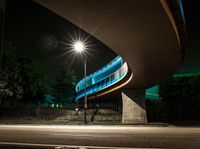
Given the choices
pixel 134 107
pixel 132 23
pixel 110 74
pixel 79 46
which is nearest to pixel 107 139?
pixel 132 23

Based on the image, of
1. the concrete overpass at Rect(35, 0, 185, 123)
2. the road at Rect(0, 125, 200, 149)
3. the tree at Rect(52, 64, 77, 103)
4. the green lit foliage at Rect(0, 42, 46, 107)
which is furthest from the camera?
the tree at Rect(52, 64, 77, 103)

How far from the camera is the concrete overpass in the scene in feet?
19.6

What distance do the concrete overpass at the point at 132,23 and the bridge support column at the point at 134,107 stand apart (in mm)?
12022

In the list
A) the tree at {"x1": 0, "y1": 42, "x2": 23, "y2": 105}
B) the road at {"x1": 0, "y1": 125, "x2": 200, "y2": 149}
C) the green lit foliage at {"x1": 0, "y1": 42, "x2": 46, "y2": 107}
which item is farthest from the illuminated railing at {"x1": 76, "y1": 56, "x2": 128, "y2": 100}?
the tree at {"x1": 0, "y1": 42, "x2": 23, "y2": 105}

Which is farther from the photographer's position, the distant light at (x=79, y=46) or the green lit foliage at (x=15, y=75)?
the green lit foliage at (x=15, y=75)

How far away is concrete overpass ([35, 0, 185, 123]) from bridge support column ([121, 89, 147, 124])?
12.0 m

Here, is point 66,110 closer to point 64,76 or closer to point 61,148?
point 61,148

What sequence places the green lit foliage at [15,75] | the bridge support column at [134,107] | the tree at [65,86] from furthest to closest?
the tree at [65,86], the green lit foliage at [15,75], the bridge support column at [134,107]

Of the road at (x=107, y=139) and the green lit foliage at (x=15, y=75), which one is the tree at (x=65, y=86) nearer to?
the green lit foliage at (x=15, y=75)

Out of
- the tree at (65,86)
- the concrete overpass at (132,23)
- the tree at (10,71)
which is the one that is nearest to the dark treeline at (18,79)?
the tree at (10,71)

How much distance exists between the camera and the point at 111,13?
650 cm

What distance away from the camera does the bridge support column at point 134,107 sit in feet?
75.0

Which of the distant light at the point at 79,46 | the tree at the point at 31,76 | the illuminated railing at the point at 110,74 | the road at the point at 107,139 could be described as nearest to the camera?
the road at the point at 107,139

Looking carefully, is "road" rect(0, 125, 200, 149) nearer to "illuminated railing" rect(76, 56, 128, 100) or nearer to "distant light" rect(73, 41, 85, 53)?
Result: "illuminated railing" rect(76, 56, 128, 100)
